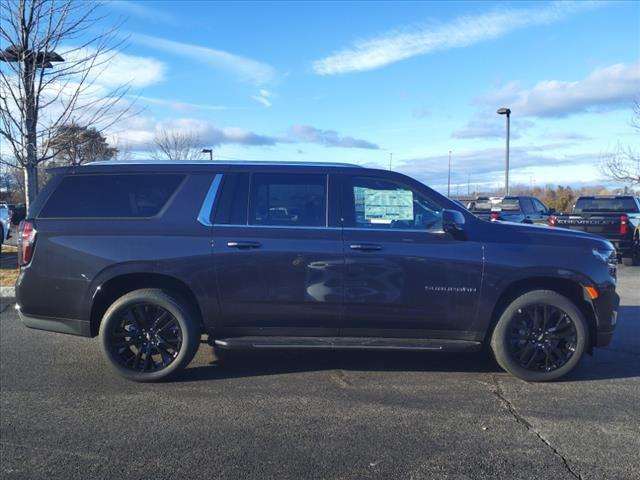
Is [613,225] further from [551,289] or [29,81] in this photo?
[29,81]

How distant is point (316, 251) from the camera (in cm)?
479

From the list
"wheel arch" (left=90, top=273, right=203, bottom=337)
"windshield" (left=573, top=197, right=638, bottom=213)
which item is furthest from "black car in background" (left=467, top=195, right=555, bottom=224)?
"wheel arch" (left=90, top=273, right=203, bottom=337)

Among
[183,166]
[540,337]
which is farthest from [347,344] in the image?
[183,166]

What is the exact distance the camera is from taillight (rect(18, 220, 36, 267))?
16.1 ft

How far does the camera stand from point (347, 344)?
4.81 m

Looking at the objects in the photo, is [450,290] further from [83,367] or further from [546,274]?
[83,367]

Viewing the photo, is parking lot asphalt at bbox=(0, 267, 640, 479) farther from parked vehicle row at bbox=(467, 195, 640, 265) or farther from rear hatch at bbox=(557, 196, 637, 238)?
rear hatch at bbox=(557, 196, 637, 238)

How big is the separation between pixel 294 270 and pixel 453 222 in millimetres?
1460

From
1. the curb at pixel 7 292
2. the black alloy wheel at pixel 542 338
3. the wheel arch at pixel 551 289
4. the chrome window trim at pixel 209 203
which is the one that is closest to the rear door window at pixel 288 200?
the chrome window trim at pixel 209 203

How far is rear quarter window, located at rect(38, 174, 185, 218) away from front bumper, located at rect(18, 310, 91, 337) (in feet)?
3.14

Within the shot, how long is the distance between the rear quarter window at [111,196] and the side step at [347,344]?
1.43m

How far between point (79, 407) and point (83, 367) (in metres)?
1.09

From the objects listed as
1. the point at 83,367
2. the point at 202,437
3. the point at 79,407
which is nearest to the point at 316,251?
the point at 202,437

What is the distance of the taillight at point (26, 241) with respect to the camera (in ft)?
16.1
